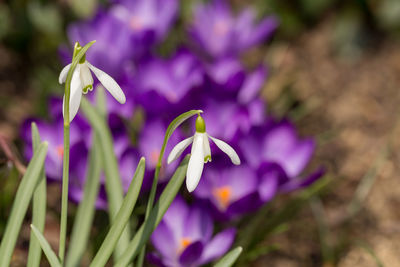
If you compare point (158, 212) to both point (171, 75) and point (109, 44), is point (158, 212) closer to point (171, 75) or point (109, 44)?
point (171, 75)

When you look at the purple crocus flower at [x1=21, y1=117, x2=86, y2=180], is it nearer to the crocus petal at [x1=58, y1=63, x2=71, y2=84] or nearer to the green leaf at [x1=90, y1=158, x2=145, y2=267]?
the green leaf at [x1=90, y1=158, x2=145, y2=267]

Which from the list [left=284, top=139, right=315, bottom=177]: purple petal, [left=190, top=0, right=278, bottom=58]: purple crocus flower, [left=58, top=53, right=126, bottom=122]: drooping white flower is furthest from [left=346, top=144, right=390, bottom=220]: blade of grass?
[left=58, top=53, right=126, bottom=122]: drooping white flower

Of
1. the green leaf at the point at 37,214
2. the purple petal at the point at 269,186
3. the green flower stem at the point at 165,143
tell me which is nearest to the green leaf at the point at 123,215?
the green flower stem at the point at 165,143

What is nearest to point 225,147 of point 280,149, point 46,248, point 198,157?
point 198,157

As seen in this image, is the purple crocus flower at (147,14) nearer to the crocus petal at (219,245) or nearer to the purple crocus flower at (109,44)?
the purple crocus flower at (109,44)

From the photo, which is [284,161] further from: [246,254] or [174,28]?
[174,28]

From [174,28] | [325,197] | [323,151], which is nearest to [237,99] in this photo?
[325,197]
